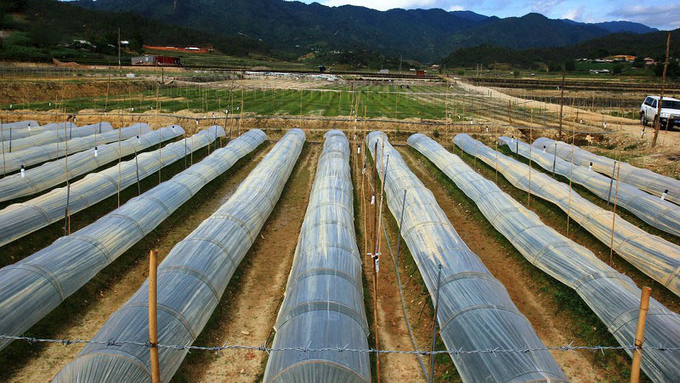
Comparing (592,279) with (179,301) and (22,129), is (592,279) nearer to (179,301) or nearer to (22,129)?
(179,301)

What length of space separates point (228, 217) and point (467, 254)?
6.19 m

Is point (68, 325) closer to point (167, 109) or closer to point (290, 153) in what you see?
point (290, 153)

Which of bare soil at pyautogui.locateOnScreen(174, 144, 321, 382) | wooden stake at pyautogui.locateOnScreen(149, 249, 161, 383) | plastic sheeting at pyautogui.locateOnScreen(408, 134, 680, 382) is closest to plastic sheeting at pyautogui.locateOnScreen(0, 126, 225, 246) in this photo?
bare soil at pyautogui.locateOnScreen(174, 144, 321, 382)

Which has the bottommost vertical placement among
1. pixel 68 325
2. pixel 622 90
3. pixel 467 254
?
pixel 68 325

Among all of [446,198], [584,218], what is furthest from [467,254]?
[446,198]

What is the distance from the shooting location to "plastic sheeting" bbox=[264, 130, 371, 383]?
615 cm

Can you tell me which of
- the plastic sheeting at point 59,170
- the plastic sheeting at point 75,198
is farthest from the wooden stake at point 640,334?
the plastic sheeting at point 59,170

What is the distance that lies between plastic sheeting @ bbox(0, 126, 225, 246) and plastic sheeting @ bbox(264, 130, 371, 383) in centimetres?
719

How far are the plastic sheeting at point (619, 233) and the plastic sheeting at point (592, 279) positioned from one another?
148 cm

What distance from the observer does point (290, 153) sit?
20906 mm

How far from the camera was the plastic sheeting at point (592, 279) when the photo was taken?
7129mm

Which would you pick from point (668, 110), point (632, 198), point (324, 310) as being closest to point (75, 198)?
point (324, 310)

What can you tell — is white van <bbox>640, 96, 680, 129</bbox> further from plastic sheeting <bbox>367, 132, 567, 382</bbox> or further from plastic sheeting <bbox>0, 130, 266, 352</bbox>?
plastic sheeting <bbox>0, 130, 266, 352</bbox>

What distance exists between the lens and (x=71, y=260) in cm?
922
